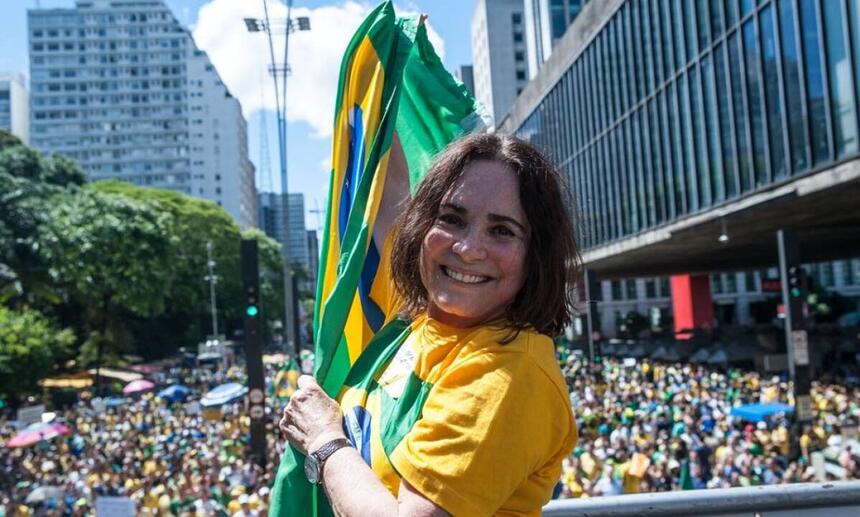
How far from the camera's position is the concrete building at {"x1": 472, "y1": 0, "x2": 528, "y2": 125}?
61.0 meters

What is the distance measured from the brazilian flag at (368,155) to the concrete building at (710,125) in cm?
723

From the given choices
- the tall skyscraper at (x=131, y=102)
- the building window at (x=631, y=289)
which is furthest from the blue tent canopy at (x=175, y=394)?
the tall skyscraper at (x=131, y=102)

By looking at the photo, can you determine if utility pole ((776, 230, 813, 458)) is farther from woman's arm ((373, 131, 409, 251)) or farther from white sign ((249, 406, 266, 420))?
woman's arm ((373, 131, 409, 251))

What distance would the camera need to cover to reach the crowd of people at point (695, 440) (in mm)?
10031

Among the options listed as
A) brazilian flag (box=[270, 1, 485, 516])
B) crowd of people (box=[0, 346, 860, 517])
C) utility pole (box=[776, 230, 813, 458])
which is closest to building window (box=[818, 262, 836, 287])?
crowd of people (box=[0, 346, 860, 517])

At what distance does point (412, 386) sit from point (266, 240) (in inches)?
2595

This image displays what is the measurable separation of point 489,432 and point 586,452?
10.7 metres

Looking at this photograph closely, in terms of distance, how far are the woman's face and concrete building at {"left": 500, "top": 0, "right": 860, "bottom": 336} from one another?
7.83 m

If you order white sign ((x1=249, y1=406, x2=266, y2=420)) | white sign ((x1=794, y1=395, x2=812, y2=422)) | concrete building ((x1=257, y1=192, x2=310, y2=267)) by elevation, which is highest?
concrete building ((x1=257, y1=192, x2=310, y2=267))

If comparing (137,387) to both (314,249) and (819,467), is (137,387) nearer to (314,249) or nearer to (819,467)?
(314,249)

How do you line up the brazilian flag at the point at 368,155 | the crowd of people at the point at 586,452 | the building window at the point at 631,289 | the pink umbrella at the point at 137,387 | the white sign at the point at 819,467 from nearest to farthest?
the brazilian flag at the point at 368,155
the white sign at the point at 819,467
the crowd of people at the point at 586,452
the pink umbrella at the point at 137,387
the building window at the point at 631,289

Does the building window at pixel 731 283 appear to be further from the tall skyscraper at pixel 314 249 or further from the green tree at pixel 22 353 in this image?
the green tree at pixel 22 353

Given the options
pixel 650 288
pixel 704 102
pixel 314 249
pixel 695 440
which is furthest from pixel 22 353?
pixel 650 288

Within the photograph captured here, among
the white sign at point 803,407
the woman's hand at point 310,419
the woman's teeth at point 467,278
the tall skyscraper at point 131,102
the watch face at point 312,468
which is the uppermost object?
the tall skyscraper at point 131,102
